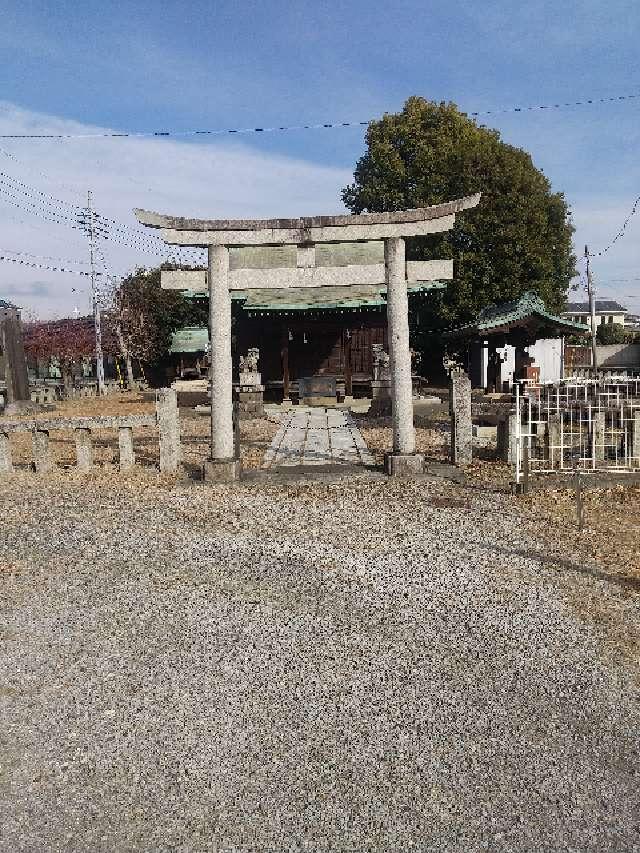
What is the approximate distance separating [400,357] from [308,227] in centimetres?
228

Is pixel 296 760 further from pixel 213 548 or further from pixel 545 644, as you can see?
pixel 213 548

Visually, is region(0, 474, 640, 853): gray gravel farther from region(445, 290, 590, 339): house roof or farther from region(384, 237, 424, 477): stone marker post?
region(445, 290, 590, 339): house roof

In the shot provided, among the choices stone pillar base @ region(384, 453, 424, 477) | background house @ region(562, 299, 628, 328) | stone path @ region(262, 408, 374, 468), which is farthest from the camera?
background house @ region(562, 299, 628, 328)

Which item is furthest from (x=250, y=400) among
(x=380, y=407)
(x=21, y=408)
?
(x=21, y=408)

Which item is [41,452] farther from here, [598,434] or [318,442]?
[598,434]

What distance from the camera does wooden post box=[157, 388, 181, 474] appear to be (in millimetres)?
9086

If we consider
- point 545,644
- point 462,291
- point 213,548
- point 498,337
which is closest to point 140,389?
point 462,291

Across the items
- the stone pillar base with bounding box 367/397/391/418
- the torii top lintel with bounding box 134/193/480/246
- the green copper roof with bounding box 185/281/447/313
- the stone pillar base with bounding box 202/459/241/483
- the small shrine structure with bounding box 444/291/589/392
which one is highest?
the green copper roof with bounding box 185/281/447/313

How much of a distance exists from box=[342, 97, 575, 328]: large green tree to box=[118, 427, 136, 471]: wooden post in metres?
19.1

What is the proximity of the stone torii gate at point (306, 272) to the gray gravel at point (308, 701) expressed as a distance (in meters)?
2.76

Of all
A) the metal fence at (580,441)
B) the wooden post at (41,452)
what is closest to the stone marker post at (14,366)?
the wooden post at (41,452)

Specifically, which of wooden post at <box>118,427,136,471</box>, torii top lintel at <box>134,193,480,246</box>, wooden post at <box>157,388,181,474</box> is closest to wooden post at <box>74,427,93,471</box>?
wooden post at <box>118,427,136,471</box>

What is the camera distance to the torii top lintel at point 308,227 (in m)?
8.40

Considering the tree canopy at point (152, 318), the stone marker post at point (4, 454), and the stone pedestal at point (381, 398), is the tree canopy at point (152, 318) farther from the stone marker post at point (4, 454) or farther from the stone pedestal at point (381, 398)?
the stone marker post at point (4, 454)
